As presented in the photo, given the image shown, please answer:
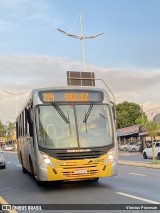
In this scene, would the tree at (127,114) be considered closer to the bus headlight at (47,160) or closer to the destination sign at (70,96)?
the destination sign at (70,96)

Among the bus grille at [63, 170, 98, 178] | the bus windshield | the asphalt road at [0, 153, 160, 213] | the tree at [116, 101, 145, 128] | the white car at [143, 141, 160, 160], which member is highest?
the tree at [116, 101, 145, 128]

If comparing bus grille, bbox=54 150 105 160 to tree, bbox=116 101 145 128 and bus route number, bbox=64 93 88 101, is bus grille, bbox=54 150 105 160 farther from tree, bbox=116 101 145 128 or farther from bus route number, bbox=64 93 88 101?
tree, bbox=116 101 145 128

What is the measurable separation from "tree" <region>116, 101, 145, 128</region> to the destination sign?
251 feet

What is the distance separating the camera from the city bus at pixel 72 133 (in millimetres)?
12383

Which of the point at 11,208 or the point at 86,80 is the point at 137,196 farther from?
the point at 86,80

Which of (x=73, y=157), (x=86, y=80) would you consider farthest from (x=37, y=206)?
(x=86, y=80)

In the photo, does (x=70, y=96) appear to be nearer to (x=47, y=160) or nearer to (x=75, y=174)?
(x=47, y=160)

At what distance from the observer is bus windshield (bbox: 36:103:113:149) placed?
12656 millimetres

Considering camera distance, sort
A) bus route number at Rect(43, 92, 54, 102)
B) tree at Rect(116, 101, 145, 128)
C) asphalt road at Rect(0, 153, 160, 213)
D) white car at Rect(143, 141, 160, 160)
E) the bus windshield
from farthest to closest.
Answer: tree at Rect(116, 101, 145, 128), white car at Rect(143, 141, 160, 160), bus route number at Rect(43, 92, 54, 102), the bus windshield, asphalt road at Rect(0, 153, 160, 213)

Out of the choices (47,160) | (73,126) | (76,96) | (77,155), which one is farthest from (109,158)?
(76,96)

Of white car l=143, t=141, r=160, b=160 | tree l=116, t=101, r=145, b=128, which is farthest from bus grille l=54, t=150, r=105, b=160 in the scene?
tree l=116, t=101, r=145, b=128

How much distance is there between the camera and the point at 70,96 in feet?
44.0

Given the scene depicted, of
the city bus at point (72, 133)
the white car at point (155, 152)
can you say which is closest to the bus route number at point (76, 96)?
the city bus at point (72, 133)

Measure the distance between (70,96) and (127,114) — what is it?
77500mm
